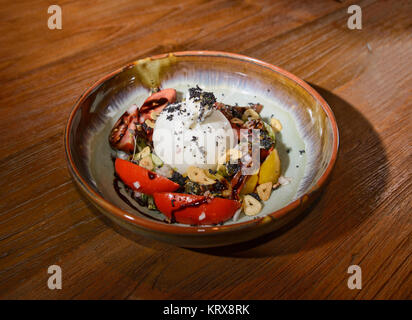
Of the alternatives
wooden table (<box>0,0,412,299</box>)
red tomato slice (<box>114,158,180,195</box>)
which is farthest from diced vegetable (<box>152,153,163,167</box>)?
wooden table (<box>0,0,412,299</box>)

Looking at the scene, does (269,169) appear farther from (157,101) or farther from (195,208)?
(157,101)

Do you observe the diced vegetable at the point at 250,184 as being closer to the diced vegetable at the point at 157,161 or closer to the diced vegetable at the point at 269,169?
the diced vegetable at the point at 269,169

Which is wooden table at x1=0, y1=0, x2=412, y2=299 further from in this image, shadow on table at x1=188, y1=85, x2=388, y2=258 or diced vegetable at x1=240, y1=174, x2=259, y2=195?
diced vegetable at x1=240, y1=174, x2=259, y2=195

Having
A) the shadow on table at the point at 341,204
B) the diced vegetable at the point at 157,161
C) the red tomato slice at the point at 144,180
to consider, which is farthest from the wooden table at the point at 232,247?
the diced vegetable at the point at 157,161

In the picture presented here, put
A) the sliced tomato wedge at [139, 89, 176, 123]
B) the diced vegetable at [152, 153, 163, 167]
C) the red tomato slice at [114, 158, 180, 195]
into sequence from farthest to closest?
the sliced tomato wedge at [139, 89, 176, 123]
the diced vegetable at [152, 153, 163, 167]
the red tomato slice at [114, 158, 180, 195]

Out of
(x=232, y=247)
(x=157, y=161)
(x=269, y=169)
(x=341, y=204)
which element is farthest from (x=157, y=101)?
(x=341, y=204)

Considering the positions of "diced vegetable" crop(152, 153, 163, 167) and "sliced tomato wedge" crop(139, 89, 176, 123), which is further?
"sliced tomato wedge" crop(139, 89, 176, 123)
